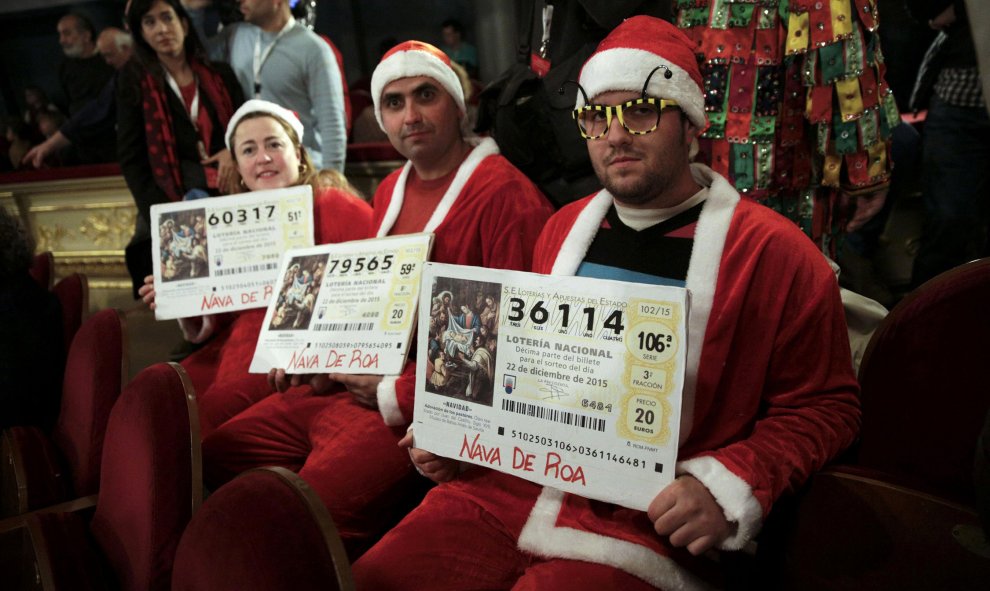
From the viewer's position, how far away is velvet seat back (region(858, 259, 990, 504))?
119 centimetres

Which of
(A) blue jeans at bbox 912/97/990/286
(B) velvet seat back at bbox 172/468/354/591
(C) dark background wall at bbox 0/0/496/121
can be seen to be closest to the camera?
(B) velvet seat back at bbox 172/468/354/591

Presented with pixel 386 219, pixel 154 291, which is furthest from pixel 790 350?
pixel 154 291

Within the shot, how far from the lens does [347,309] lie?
1.72 meters

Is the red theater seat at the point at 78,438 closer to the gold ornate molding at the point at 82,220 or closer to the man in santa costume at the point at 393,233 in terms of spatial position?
the man in santa costume at the point at 393,233

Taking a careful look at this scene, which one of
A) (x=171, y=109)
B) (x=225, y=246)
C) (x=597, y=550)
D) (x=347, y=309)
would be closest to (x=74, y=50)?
(x=171, y=109)

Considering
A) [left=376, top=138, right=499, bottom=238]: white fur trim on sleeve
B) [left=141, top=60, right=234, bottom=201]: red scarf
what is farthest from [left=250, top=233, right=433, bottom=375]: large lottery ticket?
[left=141, top=60, right=234, bottom=201]: red scarf

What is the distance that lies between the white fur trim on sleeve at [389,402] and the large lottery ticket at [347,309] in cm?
6

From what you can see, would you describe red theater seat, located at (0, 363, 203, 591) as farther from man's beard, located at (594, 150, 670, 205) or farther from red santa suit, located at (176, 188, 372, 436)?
man's beard, located at (594, 150, 670, 205)

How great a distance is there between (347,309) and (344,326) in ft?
0.15

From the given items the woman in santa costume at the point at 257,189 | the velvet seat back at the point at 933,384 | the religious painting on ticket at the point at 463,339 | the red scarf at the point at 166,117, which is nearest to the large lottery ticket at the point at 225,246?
the woman in santa costume at the point at 257,189

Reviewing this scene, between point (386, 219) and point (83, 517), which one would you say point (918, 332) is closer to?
point (386, 219)

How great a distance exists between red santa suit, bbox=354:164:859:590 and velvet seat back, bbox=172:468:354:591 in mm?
391

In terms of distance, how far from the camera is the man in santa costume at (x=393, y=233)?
166cm

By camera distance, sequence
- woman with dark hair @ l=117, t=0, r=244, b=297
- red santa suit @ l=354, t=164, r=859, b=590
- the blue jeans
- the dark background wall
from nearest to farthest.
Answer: red santa suit @ l=354, t=164, r=859, b=590 → the blue jeans → woman with dark hair @ l=117, t=0, r=244, b=297 → the dark background wall
